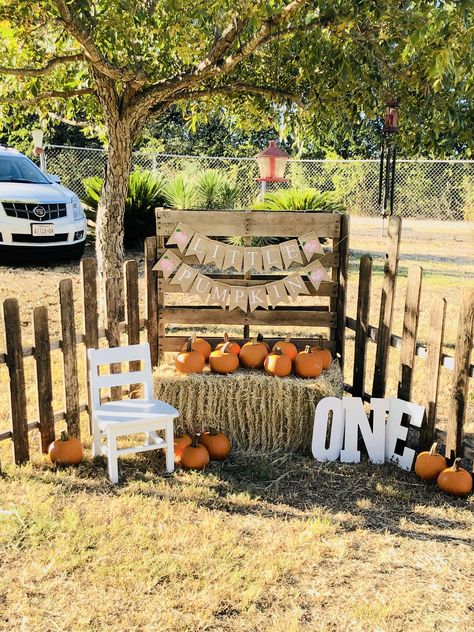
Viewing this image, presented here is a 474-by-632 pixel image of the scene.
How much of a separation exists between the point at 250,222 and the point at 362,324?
109 cm

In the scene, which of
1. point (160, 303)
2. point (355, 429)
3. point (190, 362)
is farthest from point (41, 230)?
point (355, 429)

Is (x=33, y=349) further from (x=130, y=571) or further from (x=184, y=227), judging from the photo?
(x=130, y=571)

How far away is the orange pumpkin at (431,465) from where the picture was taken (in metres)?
4.04

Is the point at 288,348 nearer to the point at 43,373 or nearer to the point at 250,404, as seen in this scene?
the point at 250,404

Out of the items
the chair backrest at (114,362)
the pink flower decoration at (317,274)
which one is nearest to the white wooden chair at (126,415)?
the chair backrest at (114,362)

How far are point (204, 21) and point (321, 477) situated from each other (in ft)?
12.0

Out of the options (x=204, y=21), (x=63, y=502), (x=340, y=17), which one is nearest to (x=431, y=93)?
(x=340, y=17)

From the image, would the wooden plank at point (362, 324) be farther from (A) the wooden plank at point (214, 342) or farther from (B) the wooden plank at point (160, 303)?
(B) the wooden plank at point (160, 303)

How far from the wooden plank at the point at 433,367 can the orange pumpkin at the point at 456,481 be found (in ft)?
1.12

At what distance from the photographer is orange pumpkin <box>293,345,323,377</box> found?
4613 mm

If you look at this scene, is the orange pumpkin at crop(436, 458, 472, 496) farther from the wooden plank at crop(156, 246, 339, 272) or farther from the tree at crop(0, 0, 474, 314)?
the tree at crop(0, 0, 474, 314)

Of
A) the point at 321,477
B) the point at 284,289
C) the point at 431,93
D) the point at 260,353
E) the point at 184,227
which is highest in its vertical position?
the point at 431,93

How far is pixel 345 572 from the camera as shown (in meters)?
3.13

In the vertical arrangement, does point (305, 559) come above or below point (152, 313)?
below
